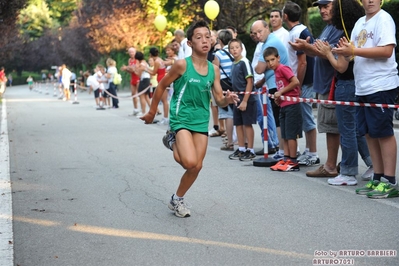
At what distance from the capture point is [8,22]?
21531 millimetres

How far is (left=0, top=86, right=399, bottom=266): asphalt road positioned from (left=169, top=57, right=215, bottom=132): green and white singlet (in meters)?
0.88

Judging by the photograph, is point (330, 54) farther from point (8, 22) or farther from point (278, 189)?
point (8, 22)

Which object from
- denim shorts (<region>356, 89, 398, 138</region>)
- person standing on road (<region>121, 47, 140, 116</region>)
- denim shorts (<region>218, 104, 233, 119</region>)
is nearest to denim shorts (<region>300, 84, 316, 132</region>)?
denim shorts (<region>218, 104, 233, 119</region>)

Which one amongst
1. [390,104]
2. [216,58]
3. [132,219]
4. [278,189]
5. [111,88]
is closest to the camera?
[132,219]

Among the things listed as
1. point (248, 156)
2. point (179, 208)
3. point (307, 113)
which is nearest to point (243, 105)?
point (248, 156)

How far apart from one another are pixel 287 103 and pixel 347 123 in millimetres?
1535

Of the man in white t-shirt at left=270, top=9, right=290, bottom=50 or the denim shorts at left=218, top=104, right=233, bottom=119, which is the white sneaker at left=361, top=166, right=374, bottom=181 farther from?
the denim shorts at left=218, top=104, right=233, bottom=119

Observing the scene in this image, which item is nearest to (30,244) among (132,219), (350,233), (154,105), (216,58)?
A: (132,219)

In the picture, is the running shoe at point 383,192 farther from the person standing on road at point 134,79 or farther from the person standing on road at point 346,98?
the person standing on road at point 134,79

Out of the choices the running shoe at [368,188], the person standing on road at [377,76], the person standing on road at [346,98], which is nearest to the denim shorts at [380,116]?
the person standing on road at [377,76]

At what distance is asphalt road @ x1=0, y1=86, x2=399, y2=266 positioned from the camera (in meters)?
5.52

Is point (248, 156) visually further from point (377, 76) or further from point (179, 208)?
point (179, 208)

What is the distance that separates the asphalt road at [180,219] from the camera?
5520mm

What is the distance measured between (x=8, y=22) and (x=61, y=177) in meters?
12.9
